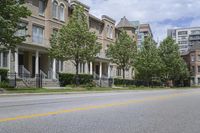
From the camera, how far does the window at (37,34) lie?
4315cm

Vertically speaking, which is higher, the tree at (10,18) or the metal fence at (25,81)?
the tree at (10,18)

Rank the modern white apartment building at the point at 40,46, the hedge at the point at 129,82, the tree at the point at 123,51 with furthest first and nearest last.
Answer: the hedge at the point at 129,82, the tree at the point at 123,51, the modern white apartment building at the point at 40,46

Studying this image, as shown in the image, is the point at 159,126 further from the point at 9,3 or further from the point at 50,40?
the point at 50,40

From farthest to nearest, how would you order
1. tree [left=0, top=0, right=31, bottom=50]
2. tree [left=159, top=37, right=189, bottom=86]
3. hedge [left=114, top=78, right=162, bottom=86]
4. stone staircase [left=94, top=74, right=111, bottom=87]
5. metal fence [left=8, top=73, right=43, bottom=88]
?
tree [left=159, top=37, right=189, bottom=86] < hedge [left=114, top=78, right=162, bottom=86] < stone staircase [left=94, top=74, right=111, bottom=87] < metal fence [left=8, top=73, right=43, bottom=88] < tree [left=0, top=0, right=31, bottom=50]

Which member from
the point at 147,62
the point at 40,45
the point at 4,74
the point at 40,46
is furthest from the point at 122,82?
the point at 4,74

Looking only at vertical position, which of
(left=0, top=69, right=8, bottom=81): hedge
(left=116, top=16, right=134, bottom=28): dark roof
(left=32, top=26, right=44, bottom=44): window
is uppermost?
(left=116, top=16, right=134, bottom=28): dark roof

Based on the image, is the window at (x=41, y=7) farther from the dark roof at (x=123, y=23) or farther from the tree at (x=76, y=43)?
the dark roof at (x=123, y=23)

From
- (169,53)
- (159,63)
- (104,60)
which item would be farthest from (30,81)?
(169,53)

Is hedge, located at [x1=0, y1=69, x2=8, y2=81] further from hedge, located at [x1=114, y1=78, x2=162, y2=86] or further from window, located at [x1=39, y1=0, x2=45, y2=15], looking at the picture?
hedge, located at [x1=114, y1=78, x2=162, y2=86]

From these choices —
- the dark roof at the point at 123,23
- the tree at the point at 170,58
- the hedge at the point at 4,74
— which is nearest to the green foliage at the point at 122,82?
the tree at the point at 170,58

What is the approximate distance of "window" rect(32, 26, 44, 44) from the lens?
142ft

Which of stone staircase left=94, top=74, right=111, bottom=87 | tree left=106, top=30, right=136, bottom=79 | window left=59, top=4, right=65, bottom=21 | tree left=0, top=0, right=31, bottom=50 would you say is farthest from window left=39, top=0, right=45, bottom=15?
tree left=0, top=0, right=31, bottom=50

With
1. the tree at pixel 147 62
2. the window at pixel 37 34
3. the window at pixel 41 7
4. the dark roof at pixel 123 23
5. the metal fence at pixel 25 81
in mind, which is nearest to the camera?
the metal fence at pixel 25 81

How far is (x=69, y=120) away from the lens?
920 centimetres
